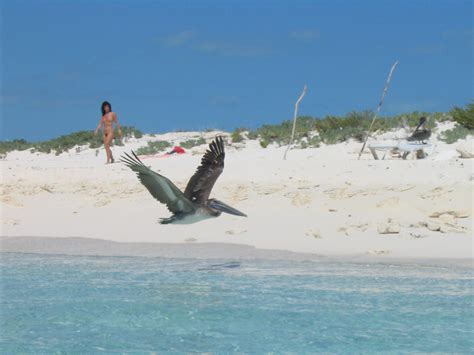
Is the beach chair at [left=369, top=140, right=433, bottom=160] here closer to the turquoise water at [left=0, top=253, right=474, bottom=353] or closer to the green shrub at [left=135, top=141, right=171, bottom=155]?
the turquoise water at [left=0, top=253, right=474, bottom=353]

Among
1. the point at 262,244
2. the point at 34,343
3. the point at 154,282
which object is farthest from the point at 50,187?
Answer: the point at 34,343

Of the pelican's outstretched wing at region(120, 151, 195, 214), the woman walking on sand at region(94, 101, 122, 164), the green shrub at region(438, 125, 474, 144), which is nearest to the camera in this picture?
the pelican's outstretched wing at region(120, 151, 195, 214)

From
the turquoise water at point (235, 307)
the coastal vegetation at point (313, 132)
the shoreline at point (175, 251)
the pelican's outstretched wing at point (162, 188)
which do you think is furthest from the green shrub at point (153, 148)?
the turquoise water at point (235, 307)

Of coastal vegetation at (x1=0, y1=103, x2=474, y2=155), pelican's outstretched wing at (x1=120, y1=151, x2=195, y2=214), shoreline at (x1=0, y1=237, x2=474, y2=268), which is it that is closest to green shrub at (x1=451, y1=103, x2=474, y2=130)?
coastal vegetation at (x1=0, y1=103, x2=474, y2=155)

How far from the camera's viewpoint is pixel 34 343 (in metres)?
5.97

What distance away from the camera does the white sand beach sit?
11016 mm

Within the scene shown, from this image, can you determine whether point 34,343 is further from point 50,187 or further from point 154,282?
point 50,187

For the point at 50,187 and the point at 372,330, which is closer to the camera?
the point at 372,330

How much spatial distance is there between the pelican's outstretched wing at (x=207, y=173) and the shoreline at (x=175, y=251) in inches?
30.5

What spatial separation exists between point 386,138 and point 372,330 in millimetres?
15092

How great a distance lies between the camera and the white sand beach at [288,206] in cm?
1102

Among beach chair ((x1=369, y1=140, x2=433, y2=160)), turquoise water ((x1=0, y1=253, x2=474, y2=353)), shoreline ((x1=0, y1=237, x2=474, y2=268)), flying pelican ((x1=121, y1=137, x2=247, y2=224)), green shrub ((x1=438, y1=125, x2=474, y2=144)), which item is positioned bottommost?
turquoise water ((x1=0, y1=253, x2=474, y2=353))

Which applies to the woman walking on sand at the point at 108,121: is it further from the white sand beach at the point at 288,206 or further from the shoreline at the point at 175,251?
the shoreline at the point at 175,251

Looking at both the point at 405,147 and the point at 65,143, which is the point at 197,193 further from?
the point at 65,143
